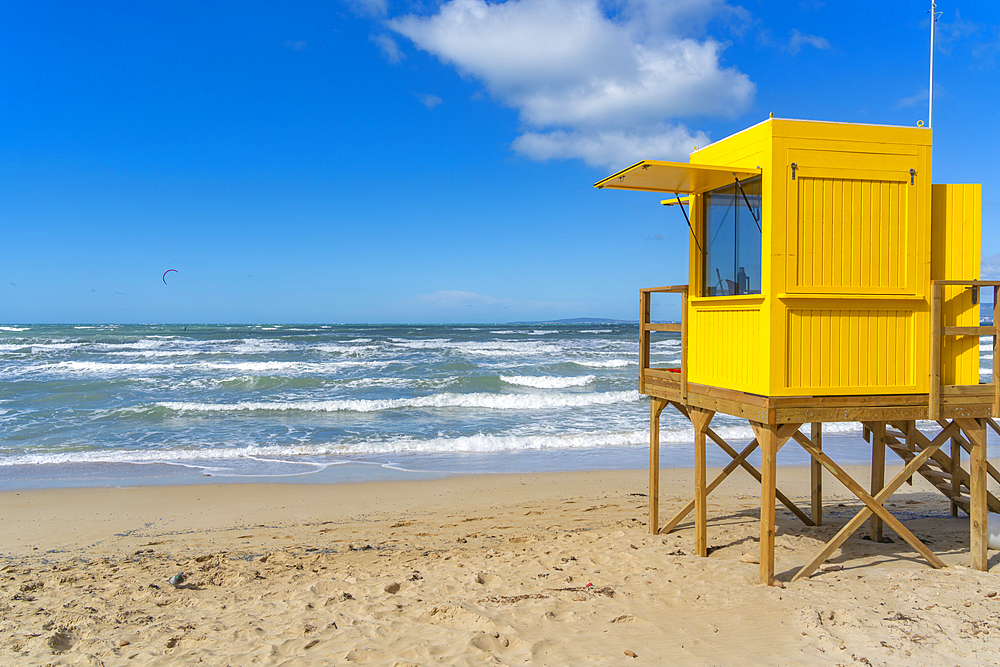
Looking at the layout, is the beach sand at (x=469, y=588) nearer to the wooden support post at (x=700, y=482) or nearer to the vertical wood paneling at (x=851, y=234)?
the wooden support post at (x=700, y=482)

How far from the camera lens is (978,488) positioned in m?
5.80

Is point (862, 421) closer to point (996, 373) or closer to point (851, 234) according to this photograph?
point (996, 373)

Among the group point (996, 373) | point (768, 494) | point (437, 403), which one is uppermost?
point (996, 373)

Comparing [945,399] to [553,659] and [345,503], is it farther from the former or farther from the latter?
[345,503]

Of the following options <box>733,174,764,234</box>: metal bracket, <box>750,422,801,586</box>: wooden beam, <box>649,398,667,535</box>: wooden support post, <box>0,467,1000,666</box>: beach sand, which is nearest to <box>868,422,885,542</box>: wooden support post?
<box>0,467,1000,666</box>: beach sand

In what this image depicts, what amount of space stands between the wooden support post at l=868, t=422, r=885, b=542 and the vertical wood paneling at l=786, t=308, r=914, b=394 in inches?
38.2

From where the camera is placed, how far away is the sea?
466 inches

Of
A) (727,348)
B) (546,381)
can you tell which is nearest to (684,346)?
(727,348)

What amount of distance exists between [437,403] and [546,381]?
6.57m

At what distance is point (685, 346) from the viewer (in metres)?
6.61

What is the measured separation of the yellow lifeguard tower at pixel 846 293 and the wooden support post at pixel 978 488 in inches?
0.4

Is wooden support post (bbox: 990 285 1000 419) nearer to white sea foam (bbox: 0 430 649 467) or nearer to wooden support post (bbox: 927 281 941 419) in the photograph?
wooden support post (bbox: 927 281 941 419)

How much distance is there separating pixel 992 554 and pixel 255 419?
615 inches

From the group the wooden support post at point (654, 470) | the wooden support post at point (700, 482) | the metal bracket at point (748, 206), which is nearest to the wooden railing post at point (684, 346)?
the wooden support post at point (700, 482)
